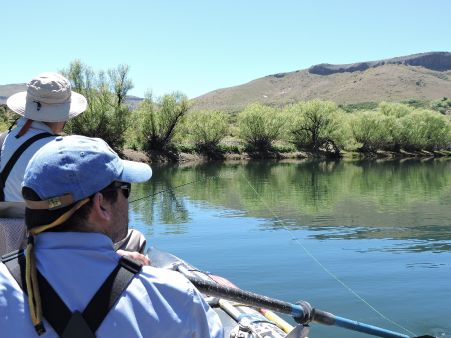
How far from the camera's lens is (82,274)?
1.84 meters

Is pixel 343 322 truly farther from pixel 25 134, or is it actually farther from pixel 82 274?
pixel 82 274

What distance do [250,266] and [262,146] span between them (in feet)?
206

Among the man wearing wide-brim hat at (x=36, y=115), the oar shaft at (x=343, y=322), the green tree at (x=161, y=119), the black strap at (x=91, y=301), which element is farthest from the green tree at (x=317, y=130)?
the black strap at (x=91, y=301)

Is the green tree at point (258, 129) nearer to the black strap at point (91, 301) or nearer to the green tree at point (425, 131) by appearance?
the green tree at point (425, 131)

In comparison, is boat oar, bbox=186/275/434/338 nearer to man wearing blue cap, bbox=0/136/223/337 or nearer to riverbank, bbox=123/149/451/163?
man wearing blue cap, bbox=0/136/223/337

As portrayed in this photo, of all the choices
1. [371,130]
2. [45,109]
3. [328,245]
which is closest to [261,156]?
[371,130]

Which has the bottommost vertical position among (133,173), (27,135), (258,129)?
(258,129)

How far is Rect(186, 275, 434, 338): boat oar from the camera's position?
367 centimetres

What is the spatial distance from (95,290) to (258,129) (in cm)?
7378

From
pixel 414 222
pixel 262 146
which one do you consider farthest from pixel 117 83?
pixel 414 222

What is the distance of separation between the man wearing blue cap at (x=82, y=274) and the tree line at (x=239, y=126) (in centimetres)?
5196

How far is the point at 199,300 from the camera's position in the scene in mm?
1984

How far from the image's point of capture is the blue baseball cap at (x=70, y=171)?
1932mm

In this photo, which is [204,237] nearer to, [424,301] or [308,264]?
[308,264]
